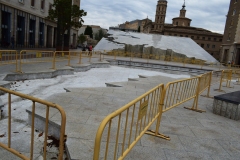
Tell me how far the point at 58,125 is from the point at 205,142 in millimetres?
3179

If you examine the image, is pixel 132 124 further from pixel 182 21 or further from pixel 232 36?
pixel 182 21

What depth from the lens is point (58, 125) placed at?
3979 mm

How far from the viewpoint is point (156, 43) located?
35625 mm

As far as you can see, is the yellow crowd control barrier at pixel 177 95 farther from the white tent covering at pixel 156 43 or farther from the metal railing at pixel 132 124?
the white tent covering at pixel 156 43

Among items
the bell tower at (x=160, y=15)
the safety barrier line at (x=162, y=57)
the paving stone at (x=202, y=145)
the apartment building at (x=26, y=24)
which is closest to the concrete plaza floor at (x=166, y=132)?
the paving stone at (x=202, y=145)

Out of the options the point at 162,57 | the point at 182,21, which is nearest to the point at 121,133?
the point at 162,57

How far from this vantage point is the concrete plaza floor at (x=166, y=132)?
3.49 m

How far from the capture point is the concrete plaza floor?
11.5ft

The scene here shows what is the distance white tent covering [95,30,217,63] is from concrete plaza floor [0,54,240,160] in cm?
2796

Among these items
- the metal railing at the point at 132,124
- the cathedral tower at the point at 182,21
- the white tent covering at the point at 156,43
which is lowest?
the metal railing at the point at 132,124

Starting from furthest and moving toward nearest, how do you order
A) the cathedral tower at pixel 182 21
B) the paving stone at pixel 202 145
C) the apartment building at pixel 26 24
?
the cathedral tower at pixel 182 21 → the apartment building at pixel 26 24 → the paving stone at pixel 202 145

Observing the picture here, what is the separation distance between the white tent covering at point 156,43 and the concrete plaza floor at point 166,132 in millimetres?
27961

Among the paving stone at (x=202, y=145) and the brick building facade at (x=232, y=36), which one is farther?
the brick building facade at (x=232, y=36)

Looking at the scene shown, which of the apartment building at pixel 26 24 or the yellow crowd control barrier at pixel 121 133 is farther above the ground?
the apartment building at pixel 26 24
